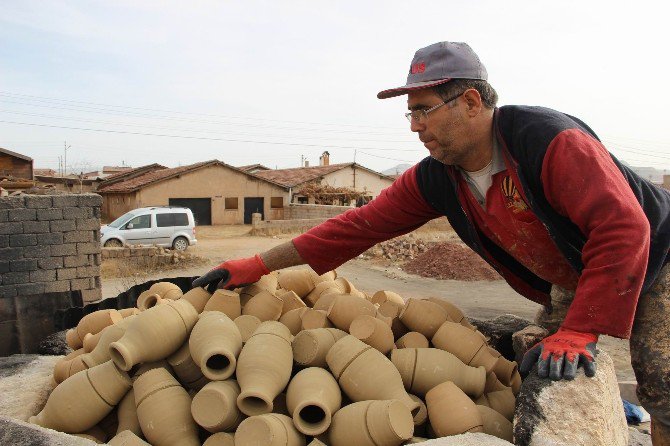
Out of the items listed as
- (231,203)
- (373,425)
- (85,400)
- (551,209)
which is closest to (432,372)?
(373,425)

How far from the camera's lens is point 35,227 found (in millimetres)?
7805

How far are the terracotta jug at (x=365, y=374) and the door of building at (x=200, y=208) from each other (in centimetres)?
2706

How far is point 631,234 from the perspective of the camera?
6.28 feet

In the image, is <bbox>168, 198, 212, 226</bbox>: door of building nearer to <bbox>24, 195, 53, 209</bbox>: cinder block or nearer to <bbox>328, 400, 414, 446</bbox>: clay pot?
<bbox>24, 195, 53, 209</bbox>: cinder block

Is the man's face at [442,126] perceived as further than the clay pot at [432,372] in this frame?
No

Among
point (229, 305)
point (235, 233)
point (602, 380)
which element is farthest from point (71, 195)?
point (235, 233)

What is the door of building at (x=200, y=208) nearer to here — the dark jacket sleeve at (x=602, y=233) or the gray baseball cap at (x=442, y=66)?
the gray baseball cap at (x=442, y=66)

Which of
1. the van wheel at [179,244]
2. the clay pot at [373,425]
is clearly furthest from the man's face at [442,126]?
the van wheel at [179,244]

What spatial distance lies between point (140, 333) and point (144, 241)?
1531cm

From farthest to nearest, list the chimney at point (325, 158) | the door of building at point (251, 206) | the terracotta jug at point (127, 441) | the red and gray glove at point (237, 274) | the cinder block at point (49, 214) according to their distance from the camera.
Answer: the chimney at point (325, 158) → the door of building at point (251, 206) → the cinder block at point (49, 214) → the red and gray glove at point (237, 274) → the terracotta jug at point (127, 441)

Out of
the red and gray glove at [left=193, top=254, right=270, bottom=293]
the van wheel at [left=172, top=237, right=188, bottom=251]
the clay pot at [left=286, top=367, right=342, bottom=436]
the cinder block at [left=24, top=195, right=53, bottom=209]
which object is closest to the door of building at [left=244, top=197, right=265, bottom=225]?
the van wheel at [left=172, top=237, right=188, bottom=251]

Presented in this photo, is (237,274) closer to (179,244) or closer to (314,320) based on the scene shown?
(314,320)

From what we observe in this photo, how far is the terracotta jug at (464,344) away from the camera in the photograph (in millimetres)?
2838

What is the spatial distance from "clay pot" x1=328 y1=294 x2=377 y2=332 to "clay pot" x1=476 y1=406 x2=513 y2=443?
0.81m
